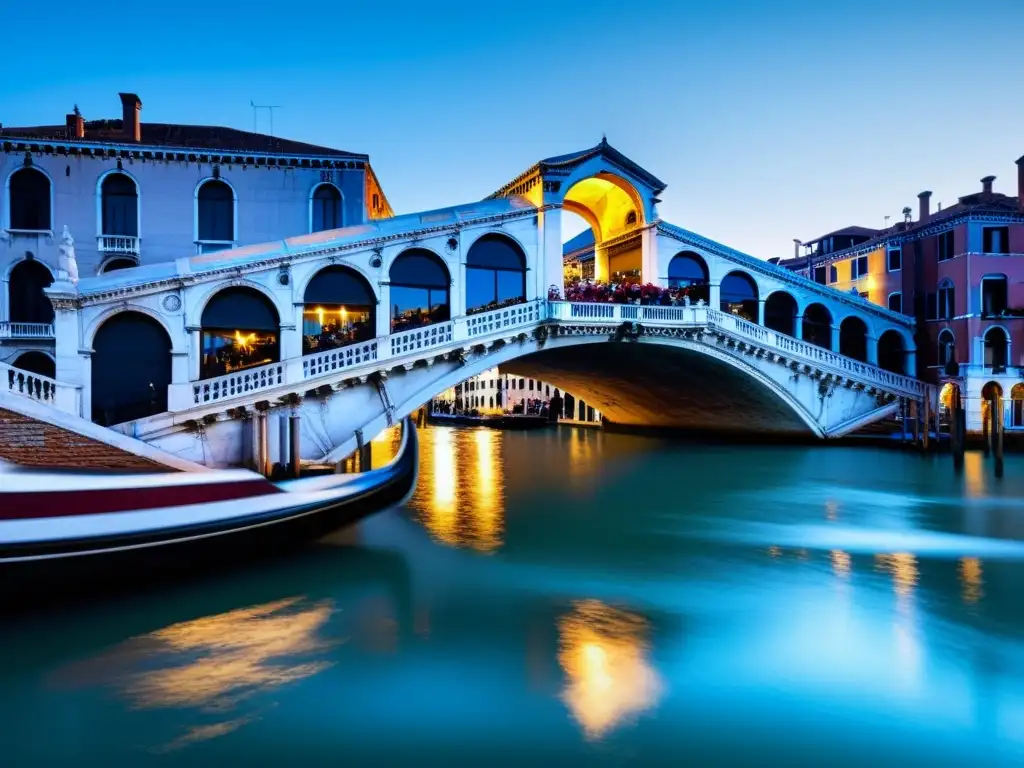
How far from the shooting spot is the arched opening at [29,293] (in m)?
12.9

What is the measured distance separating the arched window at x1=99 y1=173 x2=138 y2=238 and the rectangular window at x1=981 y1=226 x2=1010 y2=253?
19.6m

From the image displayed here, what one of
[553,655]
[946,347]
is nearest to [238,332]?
[553,655]

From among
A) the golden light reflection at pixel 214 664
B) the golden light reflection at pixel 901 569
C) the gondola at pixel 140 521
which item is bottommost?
the golden light reflection at pixel 901 569

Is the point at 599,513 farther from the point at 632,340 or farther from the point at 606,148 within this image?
the point at 606,148

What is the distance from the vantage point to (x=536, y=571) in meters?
6.91

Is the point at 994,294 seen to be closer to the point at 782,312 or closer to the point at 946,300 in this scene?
the point at 946,300

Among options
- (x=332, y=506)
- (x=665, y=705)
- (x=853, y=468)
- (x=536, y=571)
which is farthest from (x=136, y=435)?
(x=853, y=468)

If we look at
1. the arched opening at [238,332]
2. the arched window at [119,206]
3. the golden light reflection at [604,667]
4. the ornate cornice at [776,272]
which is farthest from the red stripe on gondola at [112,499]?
the ornate cornice at [776,272]

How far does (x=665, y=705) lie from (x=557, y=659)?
2.74 feet

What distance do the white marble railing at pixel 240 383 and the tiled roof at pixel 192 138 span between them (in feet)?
16.2

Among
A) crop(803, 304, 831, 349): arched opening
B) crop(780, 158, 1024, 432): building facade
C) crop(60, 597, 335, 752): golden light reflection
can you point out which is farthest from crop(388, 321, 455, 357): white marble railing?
crop(780, 158, 1024, 432): building facade

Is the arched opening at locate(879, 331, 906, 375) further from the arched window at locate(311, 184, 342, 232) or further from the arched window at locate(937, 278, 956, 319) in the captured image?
the arched window at locate(311, 184, 342, 232)

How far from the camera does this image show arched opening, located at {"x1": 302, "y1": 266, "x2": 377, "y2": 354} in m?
12.4

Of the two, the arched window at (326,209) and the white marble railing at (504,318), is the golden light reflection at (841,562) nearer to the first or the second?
the white marble railing at (504,318)
